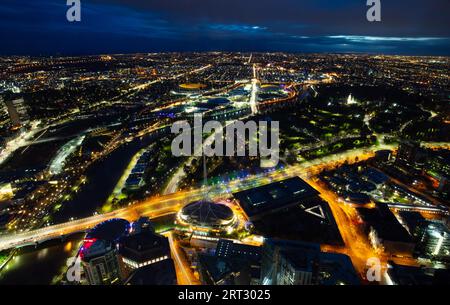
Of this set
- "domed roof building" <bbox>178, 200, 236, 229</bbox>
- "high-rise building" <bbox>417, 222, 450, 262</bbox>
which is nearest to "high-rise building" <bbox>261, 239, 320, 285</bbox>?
"domed roof building" <bbox>178, 200, 236, 229</bbox>

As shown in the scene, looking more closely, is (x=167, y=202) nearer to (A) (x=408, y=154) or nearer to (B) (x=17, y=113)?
(A) (x=408, y=154)

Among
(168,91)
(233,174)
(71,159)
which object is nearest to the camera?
(233,174)

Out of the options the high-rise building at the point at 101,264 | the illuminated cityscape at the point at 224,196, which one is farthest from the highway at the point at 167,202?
the high-rise building at the point at 101,264

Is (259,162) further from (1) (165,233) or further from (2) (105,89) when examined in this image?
(2) (105,89)

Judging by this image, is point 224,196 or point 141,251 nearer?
point 141,251

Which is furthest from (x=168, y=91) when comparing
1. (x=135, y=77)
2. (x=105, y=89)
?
(x=135, y=77)

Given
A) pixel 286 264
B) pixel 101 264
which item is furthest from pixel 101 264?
pixel 286 264

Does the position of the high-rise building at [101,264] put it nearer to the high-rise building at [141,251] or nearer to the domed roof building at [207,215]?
the high-rise building at [141,251]
